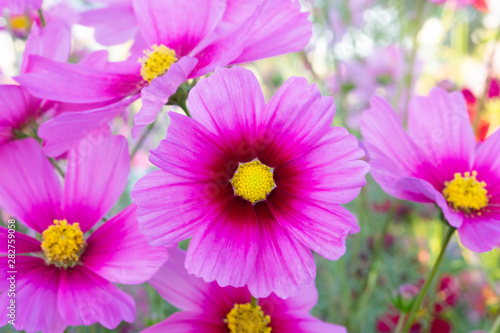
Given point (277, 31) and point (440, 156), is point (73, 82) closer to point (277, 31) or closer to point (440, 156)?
point (277, 31)

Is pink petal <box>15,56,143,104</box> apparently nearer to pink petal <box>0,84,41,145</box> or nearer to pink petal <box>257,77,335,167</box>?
pink petal <box>0,84,41,145</box>

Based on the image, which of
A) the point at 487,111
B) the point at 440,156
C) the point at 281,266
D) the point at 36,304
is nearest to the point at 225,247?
the point at 281,266

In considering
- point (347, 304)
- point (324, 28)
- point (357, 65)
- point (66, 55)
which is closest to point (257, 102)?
point (66, 55)

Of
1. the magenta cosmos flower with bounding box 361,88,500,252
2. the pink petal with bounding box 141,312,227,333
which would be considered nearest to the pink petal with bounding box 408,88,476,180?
the magenta cosmos flower with bounding box 361,88,500,252

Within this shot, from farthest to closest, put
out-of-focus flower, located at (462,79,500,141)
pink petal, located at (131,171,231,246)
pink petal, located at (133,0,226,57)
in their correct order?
1. out-of-focus flower, located at (462,79,500,141)
2. pink petal, located at (133,0,226,57)
3. pink petal, located at (131,171,231,246)

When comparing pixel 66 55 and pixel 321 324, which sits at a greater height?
pixel 66 55

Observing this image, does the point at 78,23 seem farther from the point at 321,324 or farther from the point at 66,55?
the point at 321,324

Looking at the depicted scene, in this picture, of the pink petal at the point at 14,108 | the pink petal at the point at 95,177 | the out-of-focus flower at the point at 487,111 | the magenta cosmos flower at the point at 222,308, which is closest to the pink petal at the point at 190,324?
the magenta cosmos flower at the point at 222,308
